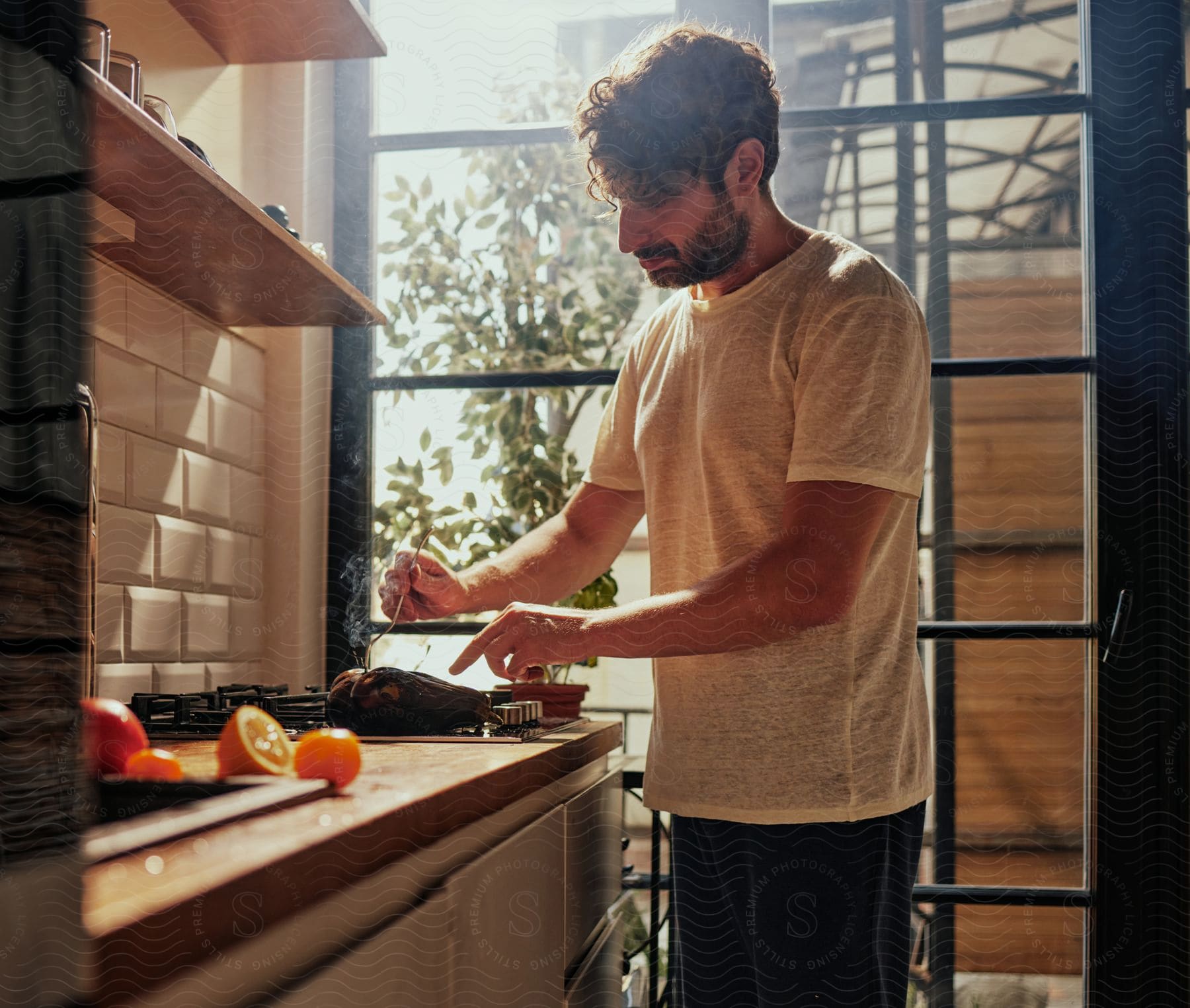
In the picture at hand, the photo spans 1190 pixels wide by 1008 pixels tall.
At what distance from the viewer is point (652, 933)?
1.31m

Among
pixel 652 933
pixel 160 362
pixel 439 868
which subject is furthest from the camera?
pixel 652 933

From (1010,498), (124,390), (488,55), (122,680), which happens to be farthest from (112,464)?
(1010,498)

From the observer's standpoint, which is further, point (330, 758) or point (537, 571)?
point (537, 571)

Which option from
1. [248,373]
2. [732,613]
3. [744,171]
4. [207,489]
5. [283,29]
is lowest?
[732,613]

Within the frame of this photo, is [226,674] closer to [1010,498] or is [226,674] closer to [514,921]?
[514,921]

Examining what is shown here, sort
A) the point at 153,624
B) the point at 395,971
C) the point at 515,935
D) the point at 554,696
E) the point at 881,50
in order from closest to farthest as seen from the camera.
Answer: the point at 395,971, the point at 515,935, the point at 153,624, the point at 554,696, the point at 881,50

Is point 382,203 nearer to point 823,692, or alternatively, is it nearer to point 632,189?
point 632,189

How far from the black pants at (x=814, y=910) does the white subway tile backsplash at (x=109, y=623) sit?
0.54 metres

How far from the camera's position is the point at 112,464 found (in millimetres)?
1004

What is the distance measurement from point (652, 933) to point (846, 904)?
1.76 ft

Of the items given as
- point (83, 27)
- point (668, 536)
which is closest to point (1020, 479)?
point (668, 536)

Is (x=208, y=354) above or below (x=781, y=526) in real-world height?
above

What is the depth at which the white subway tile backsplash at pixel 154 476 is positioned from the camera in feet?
3.43

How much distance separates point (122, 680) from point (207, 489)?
251 mm
